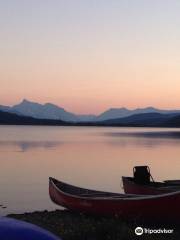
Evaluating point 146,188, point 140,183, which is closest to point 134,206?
point 146,188

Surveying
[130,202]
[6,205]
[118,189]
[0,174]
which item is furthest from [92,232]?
[0,174]

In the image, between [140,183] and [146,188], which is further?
[140,183]

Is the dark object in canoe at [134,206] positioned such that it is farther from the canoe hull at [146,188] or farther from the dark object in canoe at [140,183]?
the dark object in canoe at [140,183]

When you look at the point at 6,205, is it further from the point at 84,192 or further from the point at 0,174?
the point at 0,174

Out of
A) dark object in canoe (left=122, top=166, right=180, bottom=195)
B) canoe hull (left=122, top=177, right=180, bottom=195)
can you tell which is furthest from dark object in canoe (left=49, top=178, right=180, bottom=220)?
dark object in canoe (left=122, top=166, right=180, bottom=195)

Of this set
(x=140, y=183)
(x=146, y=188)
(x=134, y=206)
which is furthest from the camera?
(x=140, y=183)

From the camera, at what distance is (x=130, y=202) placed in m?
15.4

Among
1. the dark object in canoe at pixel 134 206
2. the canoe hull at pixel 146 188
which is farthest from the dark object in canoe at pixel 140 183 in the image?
the dark object in canoe at pixel 134 206

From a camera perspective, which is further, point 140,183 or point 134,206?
point 140,183

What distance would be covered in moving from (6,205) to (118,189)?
9.94 meters

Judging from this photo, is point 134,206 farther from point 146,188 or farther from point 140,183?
point 140,183

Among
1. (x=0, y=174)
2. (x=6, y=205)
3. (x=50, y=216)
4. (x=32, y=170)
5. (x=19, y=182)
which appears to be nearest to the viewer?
(x=50, y=216)

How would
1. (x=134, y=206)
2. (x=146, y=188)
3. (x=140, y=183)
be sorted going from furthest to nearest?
(x=140, y=183) < (x=146, y=188) < (x=134, y=206)

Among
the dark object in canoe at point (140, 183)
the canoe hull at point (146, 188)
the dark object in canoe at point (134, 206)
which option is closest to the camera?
the dark object in canoe at point (134, 206)
